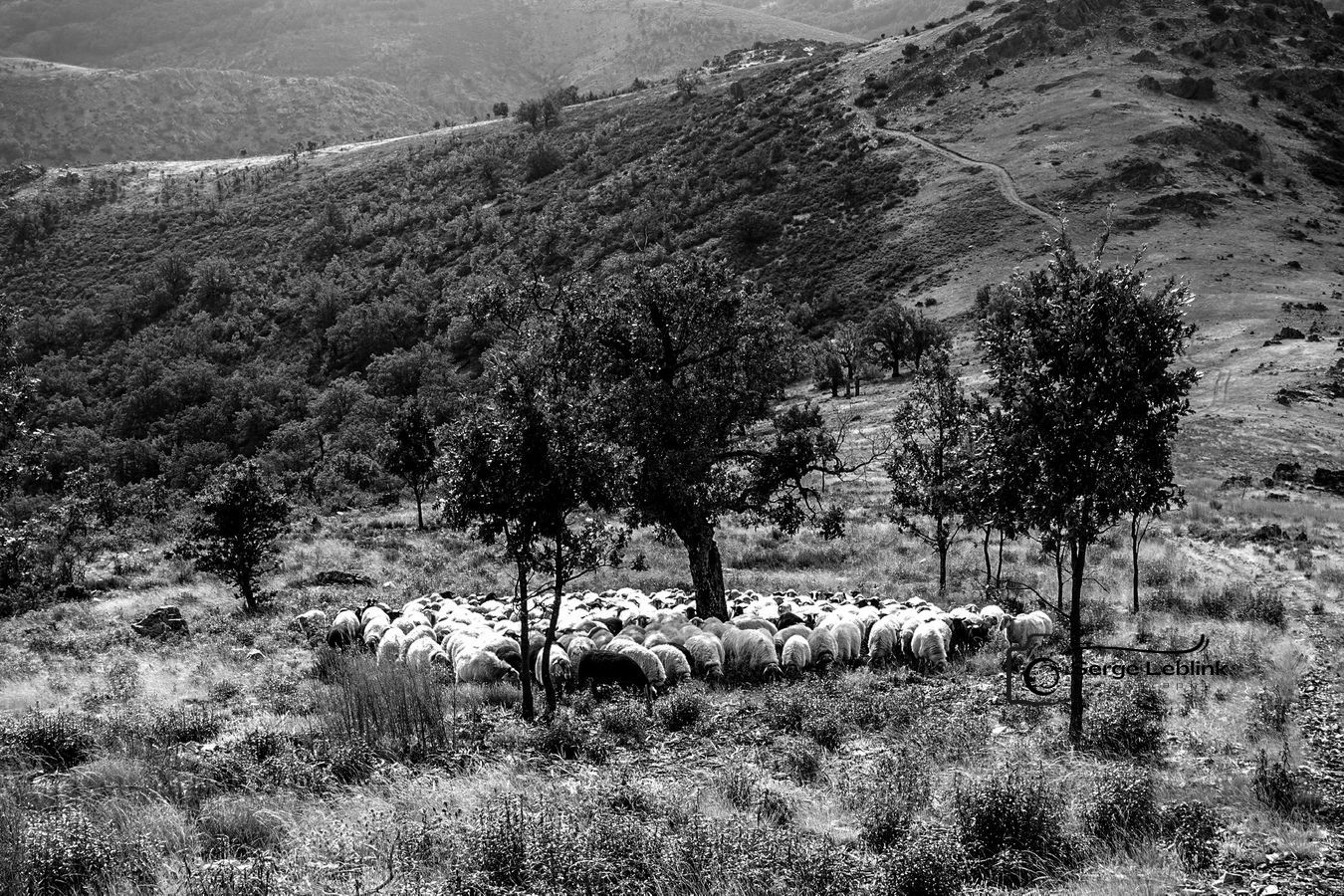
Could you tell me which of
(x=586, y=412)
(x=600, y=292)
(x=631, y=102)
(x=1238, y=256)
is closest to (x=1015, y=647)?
(x=586, y=412)

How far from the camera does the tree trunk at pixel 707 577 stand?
22469mm

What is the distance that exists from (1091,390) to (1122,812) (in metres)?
5.66

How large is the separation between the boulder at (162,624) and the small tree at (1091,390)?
73.6 feet

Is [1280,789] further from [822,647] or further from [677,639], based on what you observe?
[677,639]

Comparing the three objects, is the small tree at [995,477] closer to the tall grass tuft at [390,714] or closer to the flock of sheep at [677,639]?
the flock of sheep at [677,639]

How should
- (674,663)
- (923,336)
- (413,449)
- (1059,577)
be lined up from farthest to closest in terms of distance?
1. (923,336)
2. (413,449)
3. (1059,577)
4. (674,663)

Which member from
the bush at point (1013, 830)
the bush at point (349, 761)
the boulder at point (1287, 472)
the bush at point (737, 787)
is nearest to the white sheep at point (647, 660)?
Result: the bush at point (737, 787)

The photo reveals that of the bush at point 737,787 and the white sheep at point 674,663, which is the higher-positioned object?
the bush at point 737,787

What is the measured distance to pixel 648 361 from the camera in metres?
22.1

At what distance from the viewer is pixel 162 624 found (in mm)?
23391

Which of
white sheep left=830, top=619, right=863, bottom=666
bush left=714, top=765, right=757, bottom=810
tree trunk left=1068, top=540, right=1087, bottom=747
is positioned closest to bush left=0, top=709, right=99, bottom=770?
bush left=714, top=765, right=757, bottom=810

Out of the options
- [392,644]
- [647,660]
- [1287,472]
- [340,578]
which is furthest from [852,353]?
[647,660]

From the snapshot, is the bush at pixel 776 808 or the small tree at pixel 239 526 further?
the small tree at pixel 239 526

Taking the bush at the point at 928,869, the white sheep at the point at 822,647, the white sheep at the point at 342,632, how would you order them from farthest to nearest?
the white sheep at the point at 342,632, the white sheep at the point at 822,647, the bush at the point at 928,869
